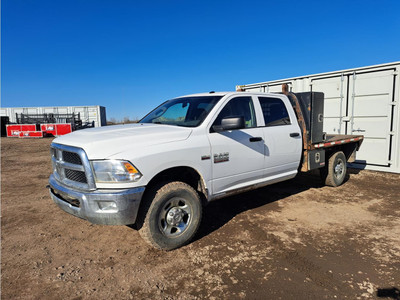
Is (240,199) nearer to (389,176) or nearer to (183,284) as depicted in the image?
(183,284)

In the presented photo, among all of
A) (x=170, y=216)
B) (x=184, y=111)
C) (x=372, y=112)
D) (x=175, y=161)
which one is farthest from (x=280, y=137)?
(x=372, y=112)

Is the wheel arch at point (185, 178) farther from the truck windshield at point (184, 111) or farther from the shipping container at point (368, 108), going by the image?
the shipping container at point (368, 108)

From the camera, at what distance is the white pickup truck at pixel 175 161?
111 inches

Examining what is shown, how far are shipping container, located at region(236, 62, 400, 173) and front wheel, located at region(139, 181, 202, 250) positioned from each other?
6348 millimetres

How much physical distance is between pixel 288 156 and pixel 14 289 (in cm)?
417

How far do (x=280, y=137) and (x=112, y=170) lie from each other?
2.88 metres

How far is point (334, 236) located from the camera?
363 centimetres

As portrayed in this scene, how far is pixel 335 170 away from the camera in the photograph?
6.20 metres

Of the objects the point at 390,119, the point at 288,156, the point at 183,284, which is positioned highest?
the point at 390,119

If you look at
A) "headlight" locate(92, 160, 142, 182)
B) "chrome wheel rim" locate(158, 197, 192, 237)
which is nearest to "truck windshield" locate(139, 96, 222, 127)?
"chrome wheel rim" locate(158, 197, 192, 237)

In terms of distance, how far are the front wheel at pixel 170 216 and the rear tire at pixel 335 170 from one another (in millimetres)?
3976

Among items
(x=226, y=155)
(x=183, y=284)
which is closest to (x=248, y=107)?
(x=226, y=155)

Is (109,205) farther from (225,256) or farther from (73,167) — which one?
(225,256)

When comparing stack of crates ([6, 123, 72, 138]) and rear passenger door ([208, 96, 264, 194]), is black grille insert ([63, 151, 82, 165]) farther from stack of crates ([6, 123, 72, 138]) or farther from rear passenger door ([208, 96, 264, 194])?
stack of crates ([6, 123, 72, 138])
